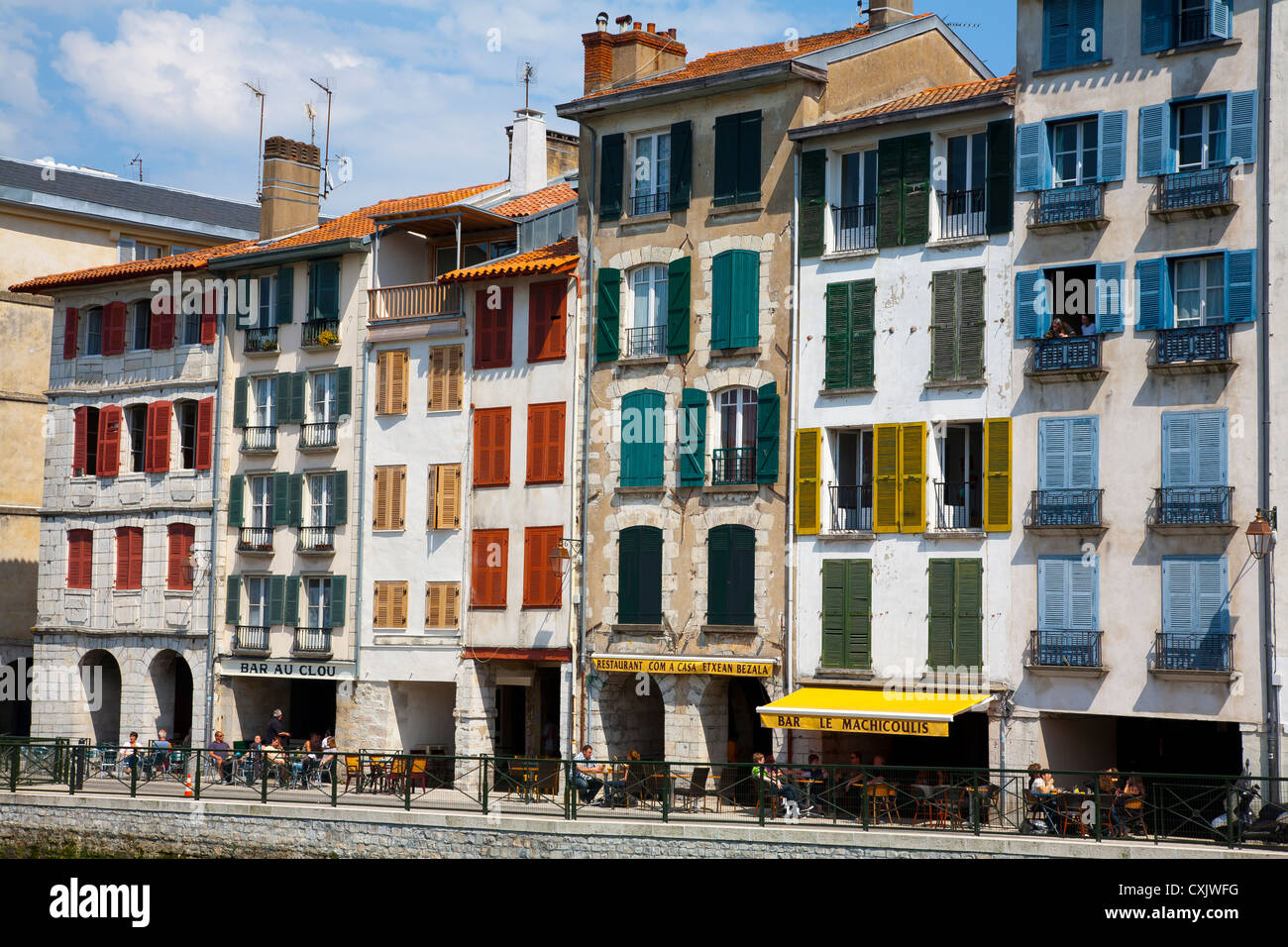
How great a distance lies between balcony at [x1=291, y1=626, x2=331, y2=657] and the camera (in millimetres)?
42969

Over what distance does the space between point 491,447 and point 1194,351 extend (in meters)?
15.9

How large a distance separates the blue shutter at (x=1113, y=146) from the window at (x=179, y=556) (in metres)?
24.6

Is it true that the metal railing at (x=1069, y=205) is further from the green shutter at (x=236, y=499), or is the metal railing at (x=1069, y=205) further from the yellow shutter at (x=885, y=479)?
the green shutter at (x=236, y=499)

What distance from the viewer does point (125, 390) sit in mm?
47938

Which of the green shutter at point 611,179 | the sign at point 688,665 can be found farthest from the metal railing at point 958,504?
the green shutter at point 611,179

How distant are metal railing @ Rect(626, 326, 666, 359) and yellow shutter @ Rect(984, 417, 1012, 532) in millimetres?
7738

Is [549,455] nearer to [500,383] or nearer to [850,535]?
[500,383]

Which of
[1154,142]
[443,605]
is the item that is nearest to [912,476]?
[1154,142]

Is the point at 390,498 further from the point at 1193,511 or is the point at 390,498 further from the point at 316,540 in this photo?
the point at 1193,511

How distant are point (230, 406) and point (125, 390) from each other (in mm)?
3889

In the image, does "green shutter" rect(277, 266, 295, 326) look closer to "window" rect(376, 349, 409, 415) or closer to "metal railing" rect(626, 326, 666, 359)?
"window" rect(376, 349, 409, 415)
